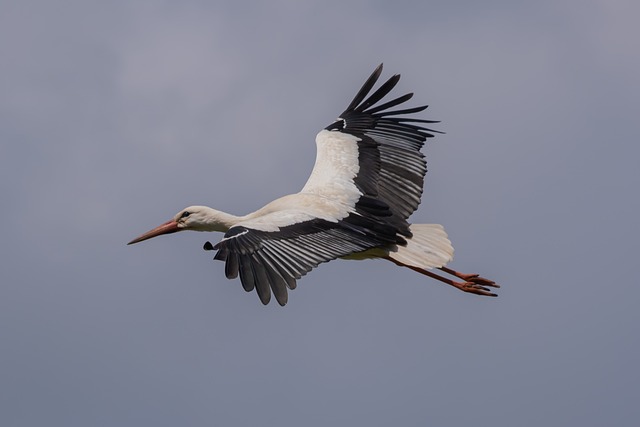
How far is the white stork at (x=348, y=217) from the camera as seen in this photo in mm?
11141

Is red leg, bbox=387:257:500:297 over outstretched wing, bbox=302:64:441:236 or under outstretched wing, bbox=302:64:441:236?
under

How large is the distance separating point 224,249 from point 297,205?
1.49 m

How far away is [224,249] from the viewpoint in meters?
11.2

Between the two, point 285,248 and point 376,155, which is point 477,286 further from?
point 285,248

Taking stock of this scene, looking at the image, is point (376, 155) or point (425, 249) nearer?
point (425, 249)

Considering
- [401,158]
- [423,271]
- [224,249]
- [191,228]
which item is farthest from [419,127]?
[224,249]

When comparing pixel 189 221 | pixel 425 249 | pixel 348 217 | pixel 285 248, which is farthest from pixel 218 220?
pixel 285 248

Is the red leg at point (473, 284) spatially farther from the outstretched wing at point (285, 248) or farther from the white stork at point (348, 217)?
the outstretched wing at point (285, 248)

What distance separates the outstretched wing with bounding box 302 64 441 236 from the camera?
43.9ft

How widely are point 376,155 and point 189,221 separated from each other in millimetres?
1970

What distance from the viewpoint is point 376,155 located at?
546 inches

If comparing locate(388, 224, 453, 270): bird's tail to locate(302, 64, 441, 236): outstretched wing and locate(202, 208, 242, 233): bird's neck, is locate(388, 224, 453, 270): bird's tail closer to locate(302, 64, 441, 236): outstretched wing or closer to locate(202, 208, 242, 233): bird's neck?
locate(302, 64, 441, 236): outstretched wing

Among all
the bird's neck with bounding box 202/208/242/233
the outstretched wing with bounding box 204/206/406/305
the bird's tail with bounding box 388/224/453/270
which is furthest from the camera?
the bird's neck with bounding box 202/208/242/233

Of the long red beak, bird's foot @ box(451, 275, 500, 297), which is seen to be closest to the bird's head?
the long red beak
